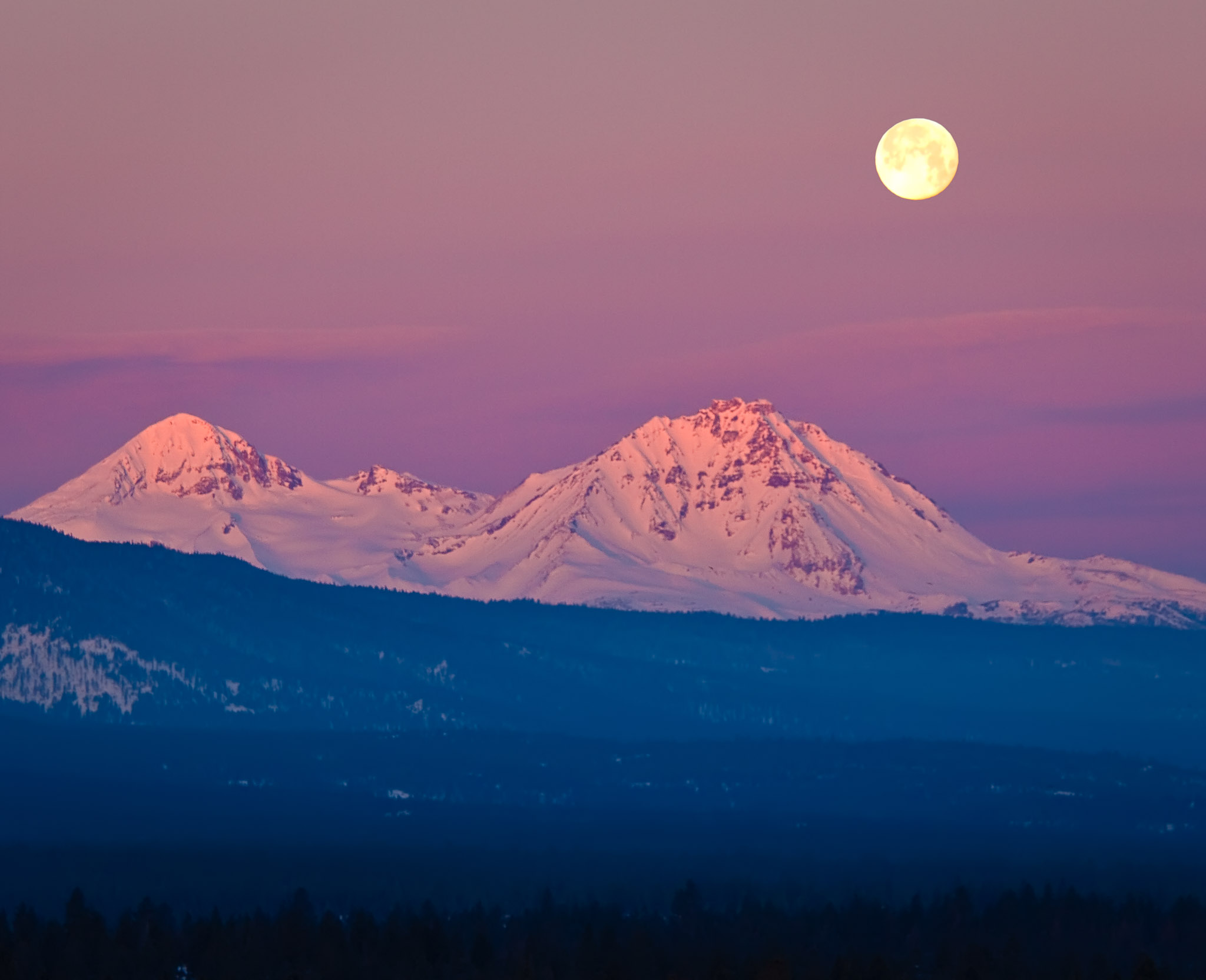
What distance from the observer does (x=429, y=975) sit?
14338 cm

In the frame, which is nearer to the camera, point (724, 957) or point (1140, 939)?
point (724, 957)

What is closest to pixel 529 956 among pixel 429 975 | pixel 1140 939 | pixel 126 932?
pixel 429 975

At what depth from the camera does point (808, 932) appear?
173m

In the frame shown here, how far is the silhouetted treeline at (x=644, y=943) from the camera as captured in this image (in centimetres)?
14375

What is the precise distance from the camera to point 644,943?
494 ft

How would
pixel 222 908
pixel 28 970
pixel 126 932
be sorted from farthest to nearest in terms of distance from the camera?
pixel 222 908 < pixel 126 932 < pixel 28 970

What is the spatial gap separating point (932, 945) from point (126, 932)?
5254 cm

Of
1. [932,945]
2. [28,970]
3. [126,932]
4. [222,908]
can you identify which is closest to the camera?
[28,970]

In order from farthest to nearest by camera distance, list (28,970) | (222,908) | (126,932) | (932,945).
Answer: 1. (222,908)
2. (932,945)
3. (126,932)
4. (28,970)

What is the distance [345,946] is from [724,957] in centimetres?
2215

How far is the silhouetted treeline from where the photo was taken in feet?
472

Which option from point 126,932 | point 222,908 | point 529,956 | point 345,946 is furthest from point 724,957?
point 222,908

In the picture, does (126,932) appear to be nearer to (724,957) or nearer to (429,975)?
(429,975)

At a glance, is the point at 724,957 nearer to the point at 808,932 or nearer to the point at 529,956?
the point at 529,956
